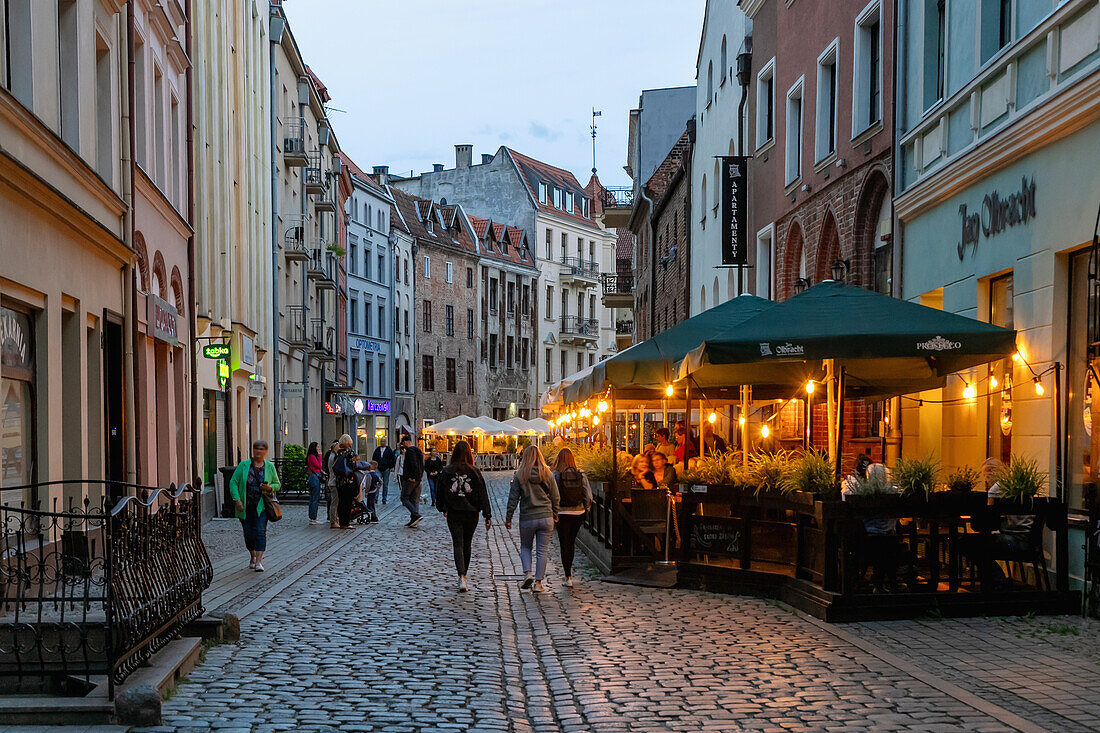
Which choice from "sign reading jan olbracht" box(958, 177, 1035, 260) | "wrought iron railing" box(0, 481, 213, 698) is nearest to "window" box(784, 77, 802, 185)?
"sign reading jan olbracht" box(958, 177, 1035, 260)

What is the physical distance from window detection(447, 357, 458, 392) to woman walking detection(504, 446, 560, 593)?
59588mm

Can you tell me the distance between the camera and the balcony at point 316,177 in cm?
4606

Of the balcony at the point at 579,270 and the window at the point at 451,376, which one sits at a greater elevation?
the balcony at the point at 579,270

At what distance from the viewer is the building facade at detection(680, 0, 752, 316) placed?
94.8ft

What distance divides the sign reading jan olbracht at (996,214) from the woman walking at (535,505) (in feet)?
17.2

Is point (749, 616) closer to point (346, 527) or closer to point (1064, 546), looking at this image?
point (1064, 546)

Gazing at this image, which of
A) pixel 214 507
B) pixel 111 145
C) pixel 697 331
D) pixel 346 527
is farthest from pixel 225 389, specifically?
pixel 697 331

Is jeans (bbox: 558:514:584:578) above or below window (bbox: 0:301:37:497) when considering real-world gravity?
below

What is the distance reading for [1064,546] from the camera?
424 inches

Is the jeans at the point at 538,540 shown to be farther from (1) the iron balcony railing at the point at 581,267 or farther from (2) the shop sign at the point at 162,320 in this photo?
(1) the iron balcony railing at the point at 581,267

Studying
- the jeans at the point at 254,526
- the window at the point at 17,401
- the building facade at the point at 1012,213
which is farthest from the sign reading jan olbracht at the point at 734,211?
the window at the point at 17,401

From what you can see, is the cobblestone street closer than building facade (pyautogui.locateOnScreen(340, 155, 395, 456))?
Yes

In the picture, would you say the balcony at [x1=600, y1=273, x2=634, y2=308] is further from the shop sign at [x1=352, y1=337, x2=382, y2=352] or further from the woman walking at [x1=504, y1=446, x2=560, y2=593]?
the woman walking at [x1=504, y1=446, x2=560, y2=593]

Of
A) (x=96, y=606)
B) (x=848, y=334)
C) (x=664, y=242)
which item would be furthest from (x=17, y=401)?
(x=664, y=242)
